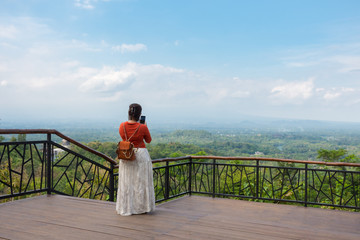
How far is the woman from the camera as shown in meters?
3.95

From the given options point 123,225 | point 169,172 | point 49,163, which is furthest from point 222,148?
point 123,225

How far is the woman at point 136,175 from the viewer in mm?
3945

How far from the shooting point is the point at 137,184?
3.97m

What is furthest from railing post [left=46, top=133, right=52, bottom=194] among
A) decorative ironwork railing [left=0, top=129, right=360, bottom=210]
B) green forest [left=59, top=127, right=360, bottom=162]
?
green forest [left=59, top=127, right=360, bottom=162]

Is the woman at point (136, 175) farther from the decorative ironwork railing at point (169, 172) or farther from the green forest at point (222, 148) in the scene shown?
the green forest at point (222, 148)

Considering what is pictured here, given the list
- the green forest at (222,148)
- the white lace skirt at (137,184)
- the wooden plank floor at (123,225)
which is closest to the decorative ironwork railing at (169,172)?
the wooden plank floor at (123,225)

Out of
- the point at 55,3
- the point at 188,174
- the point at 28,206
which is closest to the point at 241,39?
the point at 55,3

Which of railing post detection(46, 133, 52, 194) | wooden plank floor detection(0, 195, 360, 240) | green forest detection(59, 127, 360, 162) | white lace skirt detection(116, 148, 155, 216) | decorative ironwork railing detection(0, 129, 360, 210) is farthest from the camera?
green forest detection(59, 127, 360, 162)

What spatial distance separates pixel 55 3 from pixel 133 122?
1938 inches

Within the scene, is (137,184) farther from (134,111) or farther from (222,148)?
(222,148)

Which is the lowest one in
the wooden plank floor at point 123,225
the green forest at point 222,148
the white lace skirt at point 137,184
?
the green forest at point 222,148

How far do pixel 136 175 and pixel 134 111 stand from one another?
0.75 m

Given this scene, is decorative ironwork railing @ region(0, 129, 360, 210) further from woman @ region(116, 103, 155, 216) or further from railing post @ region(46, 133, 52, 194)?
woman @ region(116, 103, 155, 216)

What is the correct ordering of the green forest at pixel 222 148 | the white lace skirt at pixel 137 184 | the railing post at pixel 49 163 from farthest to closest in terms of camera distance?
the green forest at pixel 222 148
the railing post at pixel 49 163
the white lace skirt at pixel 137 184
